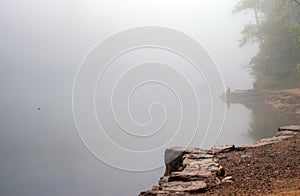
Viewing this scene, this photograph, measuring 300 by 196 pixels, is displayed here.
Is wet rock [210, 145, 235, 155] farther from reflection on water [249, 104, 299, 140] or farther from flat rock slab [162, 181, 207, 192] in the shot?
reflection on water [249, 104, 299, 140]

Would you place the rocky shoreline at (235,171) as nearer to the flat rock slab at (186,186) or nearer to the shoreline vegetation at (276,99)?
the flat rock slab at (186,186)

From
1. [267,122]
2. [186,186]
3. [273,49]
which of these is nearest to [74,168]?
[267,122]

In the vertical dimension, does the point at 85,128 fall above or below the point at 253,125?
above

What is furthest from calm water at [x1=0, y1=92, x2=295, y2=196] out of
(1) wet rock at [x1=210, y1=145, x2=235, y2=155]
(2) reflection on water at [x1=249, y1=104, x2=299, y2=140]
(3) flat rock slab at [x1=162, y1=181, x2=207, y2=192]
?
(3) flat rock slab at [x1=162, y1=181, x2=207, y2=192]

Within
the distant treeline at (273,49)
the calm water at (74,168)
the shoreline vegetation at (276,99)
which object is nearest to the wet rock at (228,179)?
the calm water at (74,168)

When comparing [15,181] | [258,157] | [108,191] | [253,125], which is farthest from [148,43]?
[15,181]

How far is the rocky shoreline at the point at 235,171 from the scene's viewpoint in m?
→ 4.20

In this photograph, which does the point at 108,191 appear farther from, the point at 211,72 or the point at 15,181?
the point at 211,72

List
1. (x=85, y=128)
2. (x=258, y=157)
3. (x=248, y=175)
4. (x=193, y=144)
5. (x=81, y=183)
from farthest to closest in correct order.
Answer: (x=81, y=183) < (x=193, y=144) < (x=85, y=128) < (x=258, y=157) < (x=248, y=175)

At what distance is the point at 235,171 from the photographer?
5.23 meters

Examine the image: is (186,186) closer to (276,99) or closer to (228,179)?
(228,179)

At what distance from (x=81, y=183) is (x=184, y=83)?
1364 cm

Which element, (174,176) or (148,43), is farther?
(148,43)

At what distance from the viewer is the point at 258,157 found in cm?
616
